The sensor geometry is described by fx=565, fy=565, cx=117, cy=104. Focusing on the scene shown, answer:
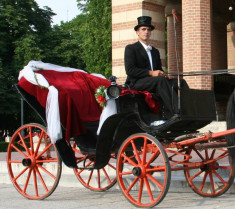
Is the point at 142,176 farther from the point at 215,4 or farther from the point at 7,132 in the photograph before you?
the point at 7,132

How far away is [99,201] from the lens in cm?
784

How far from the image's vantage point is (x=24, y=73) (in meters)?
8.11

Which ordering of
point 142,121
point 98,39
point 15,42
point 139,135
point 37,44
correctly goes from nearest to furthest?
point 139,135
point 142,121
point 15,42
point 37,44
point 98,39

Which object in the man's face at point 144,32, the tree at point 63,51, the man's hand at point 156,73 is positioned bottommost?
the man's hand at point 156,73

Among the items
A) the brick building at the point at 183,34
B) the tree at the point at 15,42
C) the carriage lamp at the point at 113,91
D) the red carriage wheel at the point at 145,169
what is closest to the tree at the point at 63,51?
the tree at the point at 15,42

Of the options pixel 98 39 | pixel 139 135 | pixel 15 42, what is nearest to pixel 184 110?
pixel 139 135

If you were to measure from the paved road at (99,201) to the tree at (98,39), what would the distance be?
3033 cm

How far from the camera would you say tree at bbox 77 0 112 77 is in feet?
128

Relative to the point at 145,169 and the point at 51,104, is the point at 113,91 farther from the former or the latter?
the point at 145,169

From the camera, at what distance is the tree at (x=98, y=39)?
3903 centimetres

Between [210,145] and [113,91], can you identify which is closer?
[210,145]

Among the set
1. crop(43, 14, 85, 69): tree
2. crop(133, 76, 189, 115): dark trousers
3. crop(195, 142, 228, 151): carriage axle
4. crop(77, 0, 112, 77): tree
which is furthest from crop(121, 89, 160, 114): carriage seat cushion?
crop(77, 0, 112, 77): tree

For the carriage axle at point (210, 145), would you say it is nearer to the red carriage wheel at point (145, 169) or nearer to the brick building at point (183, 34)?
the red carriage wheel at point (145, 169)

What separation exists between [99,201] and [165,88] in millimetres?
1868
